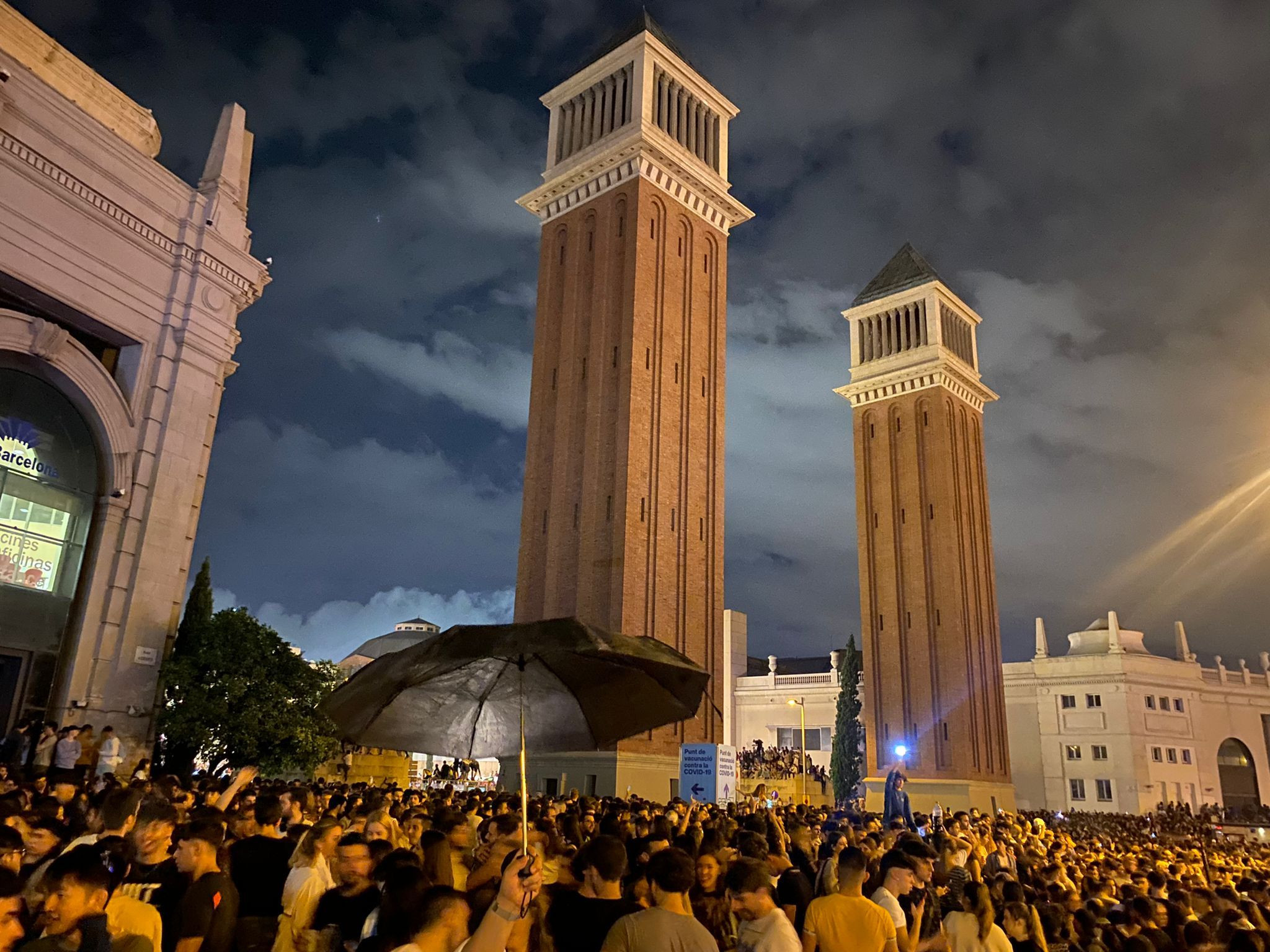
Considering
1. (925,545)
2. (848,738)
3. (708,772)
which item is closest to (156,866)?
(708,772)

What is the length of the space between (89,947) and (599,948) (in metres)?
2.37

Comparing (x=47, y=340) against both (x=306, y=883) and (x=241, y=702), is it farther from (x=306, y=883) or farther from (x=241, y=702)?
(x=306, y=883)

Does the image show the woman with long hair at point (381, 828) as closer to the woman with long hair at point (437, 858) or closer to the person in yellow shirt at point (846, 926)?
the woman with long hair at point (437, 858)

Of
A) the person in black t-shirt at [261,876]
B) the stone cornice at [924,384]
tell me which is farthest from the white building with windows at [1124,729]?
the person in black t-shirt at [261,876]

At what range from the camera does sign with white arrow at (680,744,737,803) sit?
21.7m

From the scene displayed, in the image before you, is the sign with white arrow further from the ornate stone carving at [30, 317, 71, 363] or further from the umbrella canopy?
the ornate stone carving at [30, 317, 71, 363]

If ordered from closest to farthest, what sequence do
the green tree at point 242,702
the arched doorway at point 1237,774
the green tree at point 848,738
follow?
the green tree at point 242,702
the green tree at point 848,738
the arched doorway at point 1237,774

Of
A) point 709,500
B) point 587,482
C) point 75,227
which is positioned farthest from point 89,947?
point 709,500

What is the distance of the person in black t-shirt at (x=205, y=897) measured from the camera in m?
5.15

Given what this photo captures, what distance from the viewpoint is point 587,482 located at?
33.0 m

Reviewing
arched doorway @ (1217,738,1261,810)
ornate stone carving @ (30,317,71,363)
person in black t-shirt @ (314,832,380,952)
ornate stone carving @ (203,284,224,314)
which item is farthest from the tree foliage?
arched doorway @ (1217,738,1261,810)

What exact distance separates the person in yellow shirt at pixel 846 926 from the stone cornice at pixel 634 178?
108 ft

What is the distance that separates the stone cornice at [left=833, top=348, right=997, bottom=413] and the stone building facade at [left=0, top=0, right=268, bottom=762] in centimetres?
3888

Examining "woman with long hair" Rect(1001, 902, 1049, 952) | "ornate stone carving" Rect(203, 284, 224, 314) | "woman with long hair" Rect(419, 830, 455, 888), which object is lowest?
"woman with long hair" Rect(1001, 902, 1049, 952)
